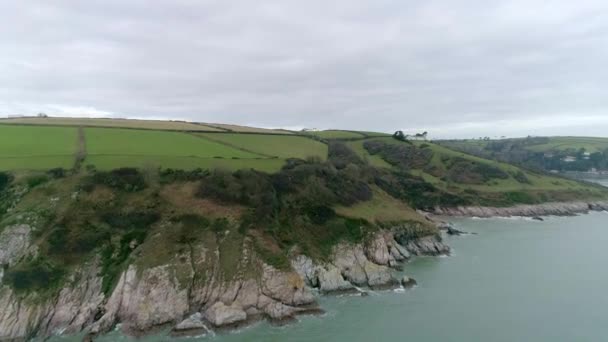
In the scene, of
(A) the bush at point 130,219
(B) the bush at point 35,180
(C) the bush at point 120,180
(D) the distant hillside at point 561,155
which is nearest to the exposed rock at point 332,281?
(A) the bush at point 130,219

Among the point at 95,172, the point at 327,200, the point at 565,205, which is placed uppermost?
the point at 95,172

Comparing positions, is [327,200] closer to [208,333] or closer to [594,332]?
[208,333]

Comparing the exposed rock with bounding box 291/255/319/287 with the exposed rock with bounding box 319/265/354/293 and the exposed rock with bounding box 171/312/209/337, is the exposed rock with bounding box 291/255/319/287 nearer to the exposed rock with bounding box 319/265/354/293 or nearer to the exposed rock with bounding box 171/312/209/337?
the exposed rock with bounding box 319/265/354/293

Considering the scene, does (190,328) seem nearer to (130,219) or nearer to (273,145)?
(130,219)

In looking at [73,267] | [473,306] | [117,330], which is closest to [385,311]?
[473,306]

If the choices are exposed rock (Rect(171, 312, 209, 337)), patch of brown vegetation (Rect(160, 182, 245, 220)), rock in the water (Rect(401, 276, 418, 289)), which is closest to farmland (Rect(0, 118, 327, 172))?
patch of brown vegetation (Rect(160, 182, 245, 220))

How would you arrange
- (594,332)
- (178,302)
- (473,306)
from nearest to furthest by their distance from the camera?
1. (594,332)
2. (178,302)
3. (473,306)

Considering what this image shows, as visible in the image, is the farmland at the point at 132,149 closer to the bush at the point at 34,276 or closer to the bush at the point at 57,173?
the bush at the point at 57,173
